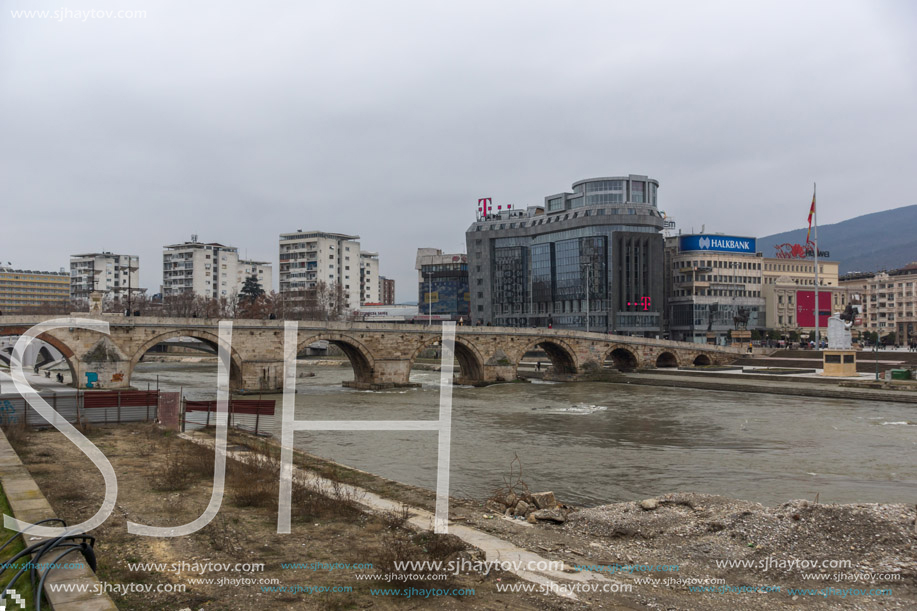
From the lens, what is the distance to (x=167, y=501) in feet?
37.7

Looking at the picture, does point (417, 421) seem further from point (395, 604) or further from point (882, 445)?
point (395, 604)

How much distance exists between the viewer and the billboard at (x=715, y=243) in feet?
303

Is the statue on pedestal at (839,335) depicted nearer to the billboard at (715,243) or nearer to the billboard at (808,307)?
the billboard at (715,243)

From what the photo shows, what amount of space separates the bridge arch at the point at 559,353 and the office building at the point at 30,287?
139 meters

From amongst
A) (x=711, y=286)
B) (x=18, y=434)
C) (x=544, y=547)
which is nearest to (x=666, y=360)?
(x=711, y=286)

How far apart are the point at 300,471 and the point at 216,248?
11909 cm

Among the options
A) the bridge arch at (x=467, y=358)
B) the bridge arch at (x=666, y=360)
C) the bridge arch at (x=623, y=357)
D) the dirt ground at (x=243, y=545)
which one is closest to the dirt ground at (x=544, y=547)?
the dirt ground at (x=243, y=545)

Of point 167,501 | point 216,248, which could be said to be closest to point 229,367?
point 167,501

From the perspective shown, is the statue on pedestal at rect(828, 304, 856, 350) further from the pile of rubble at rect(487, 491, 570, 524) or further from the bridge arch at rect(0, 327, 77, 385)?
the bridge arch at rect(0, 327, 77, 385)

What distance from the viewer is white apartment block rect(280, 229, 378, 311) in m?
116

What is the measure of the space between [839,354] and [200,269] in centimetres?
10855

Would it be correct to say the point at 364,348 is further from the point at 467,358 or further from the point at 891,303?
the point at 891,303

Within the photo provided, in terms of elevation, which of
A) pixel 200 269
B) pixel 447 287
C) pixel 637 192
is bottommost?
pixel 447 287

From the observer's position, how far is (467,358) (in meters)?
54.4
